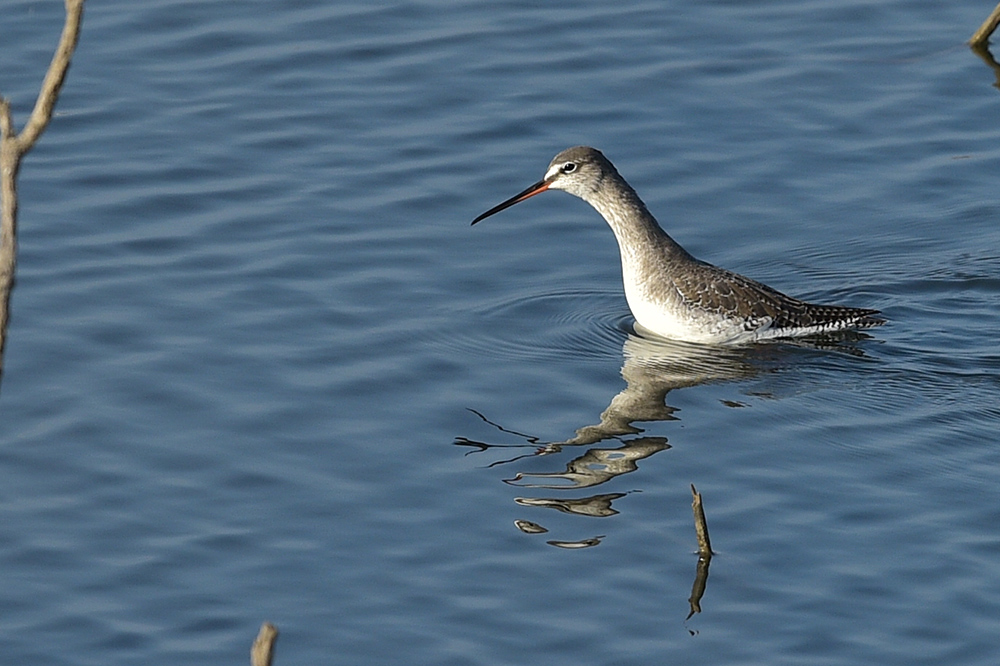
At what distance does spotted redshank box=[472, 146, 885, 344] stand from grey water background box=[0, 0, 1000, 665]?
0.75ft

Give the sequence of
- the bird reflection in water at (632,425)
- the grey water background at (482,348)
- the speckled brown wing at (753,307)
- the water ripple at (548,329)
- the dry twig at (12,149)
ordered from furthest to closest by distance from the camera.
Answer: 1. the speckled brown wing at (753,307)
2. the water ripple at (548,329)
3. the bird reflection in water at (632,425)
4. the grey water background at (482,348)
5. the dry twig at (12,149)

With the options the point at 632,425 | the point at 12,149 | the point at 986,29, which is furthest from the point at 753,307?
the point at 12,149

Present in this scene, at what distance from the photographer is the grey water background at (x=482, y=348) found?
8070 millimetres

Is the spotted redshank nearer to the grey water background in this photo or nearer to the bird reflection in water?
the bird reflection in water

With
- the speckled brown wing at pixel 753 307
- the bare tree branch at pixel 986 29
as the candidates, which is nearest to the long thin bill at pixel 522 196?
the speckled brown wing at pixel 753 307

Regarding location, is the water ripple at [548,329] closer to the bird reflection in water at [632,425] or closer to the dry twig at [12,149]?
the bird reflection in water at [632,425]

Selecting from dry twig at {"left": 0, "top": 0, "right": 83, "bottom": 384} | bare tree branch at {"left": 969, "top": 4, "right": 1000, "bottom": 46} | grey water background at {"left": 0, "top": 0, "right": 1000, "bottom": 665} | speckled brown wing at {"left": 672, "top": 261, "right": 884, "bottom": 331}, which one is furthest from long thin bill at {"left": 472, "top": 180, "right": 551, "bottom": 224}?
dry twig at {"left": 0, "top": 0, "right": 83, "bottom": 384}

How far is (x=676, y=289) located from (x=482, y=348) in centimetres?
139

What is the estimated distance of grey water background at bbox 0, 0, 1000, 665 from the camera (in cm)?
807

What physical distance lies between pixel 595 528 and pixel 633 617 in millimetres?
1021

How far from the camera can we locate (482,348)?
37.3 ft

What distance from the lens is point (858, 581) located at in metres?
8.16

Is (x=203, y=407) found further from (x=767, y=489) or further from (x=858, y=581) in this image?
(x=858, y=581)

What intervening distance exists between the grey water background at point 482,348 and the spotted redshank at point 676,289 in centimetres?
23
